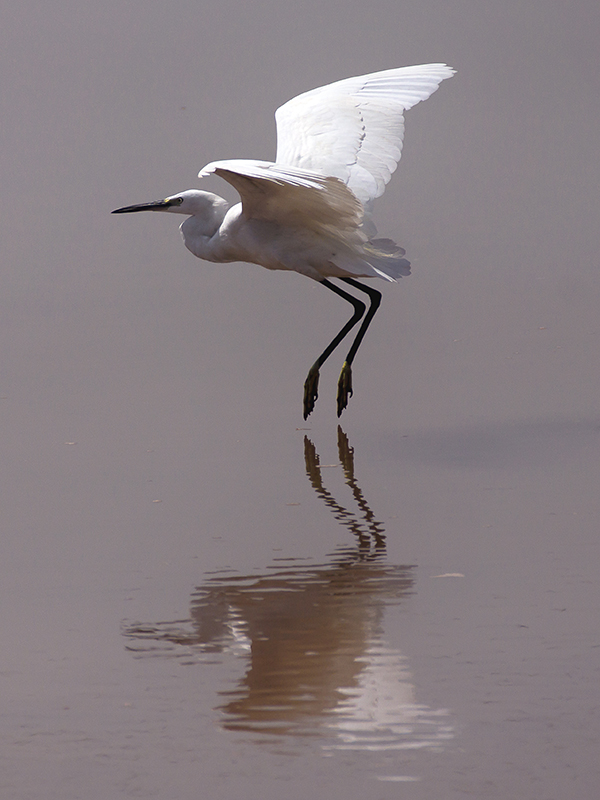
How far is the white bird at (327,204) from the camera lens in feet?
14.4

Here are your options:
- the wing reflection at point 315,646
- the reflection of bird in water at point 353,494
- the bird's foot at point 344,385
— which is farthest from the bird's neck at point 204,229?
the wing reflection at point 315,646

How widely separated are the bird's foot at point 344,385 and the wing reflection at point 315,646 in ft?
4.55

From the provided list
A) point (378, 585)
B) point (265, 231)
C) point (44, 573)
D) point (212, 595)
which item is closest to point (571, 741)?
point (378, 585)

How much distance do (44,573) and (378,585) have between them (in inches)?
36.4

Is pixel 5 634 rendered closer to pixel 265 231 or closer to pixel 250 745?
pixel 250 745

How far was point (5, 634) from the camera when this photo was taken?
2.60m

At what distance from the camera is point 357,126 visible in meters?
4.75

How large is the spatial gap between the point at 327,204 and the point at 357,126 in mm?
671

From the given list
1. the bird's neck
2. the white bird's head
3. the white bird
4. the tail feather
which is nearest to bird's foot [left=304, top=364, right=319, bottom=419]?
the white bird

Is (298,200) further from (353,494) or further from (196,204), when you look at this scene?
(353,494)

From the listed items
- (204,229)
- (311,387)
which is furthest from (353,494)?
(204,229)

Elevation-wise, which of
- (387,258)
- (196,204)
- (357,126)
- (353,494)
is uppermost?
(357,126)

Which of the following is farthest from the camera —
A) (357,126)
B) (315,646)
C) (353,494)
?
(357,126)

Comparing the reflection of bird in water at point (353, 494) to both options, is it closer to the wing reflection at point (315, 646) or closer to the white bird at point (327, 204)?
the wing reflection at point (315, 646)
